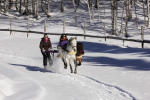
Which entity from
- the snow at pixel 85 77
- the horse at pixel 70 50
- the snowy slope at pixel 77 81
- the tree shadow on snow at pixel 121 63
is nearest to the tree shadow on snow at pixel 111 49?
the snow at pixel 85 77

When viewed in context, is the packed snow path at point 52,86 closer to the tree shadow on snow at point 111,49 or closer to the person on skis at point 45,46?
the person on skis at point 45,46

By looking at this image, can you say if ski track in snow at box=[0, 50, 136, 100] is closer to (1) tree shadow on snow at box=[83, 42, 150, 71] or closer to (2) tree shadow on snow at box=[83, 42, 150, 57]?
(1) tree shadow on snow at box=[83, 42, 150, 71]

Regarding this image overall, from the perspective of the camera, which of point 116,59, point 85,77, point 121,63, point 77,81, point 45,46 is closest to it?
point 77,81

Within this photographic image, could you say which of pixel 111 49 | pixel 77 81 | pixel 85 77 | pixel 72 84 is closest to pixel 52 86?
pixel 72 84

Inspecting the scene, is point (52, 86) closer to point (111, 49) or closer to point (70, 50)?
point (70, 50)

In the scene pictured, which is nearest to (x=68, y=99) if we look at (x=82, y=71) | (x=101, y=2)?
(x=82, y=71)

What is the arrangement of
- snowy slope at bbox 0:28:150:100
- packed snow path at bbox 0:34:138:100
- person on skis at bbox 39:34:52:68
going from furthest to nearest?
person on skis at bbox 39:34:52:68
snowy slope at bbox 0:28:150:100
packed snow path at bbox 0:34:138:100

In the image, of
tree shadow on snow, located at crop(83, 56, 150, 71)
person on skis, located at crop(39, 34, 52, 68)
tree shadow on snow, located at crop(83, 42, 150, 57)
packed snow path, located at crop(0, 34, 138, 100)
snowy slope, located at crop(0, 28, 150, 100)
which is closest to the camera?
packed snow path, located at crop(0, 34, 138, 100)

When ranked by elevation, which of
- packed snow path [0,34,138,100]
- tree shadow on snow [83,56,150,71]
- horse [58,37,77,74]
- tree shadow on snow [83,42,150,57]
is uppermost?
horse [58,37,77,74]

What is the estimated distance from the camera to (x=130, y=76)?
48.2 ft

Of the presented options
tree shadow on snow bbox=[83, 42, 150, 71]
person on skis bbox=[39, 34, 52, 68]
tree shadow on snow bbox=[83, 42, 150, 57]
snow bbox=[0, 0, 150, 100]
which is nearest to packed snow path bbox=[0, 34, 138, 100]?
snow bbox=[0, 0, 150, 100]

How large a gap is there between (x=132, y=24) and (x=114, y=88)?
34.1 m

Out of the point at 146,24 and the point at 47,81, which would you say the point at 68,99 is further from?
the point at 146,24

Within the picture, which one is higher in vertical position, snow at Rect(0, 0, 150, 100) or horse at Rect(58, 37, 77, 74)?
horse at Rect(58, 37, 77, 74)
